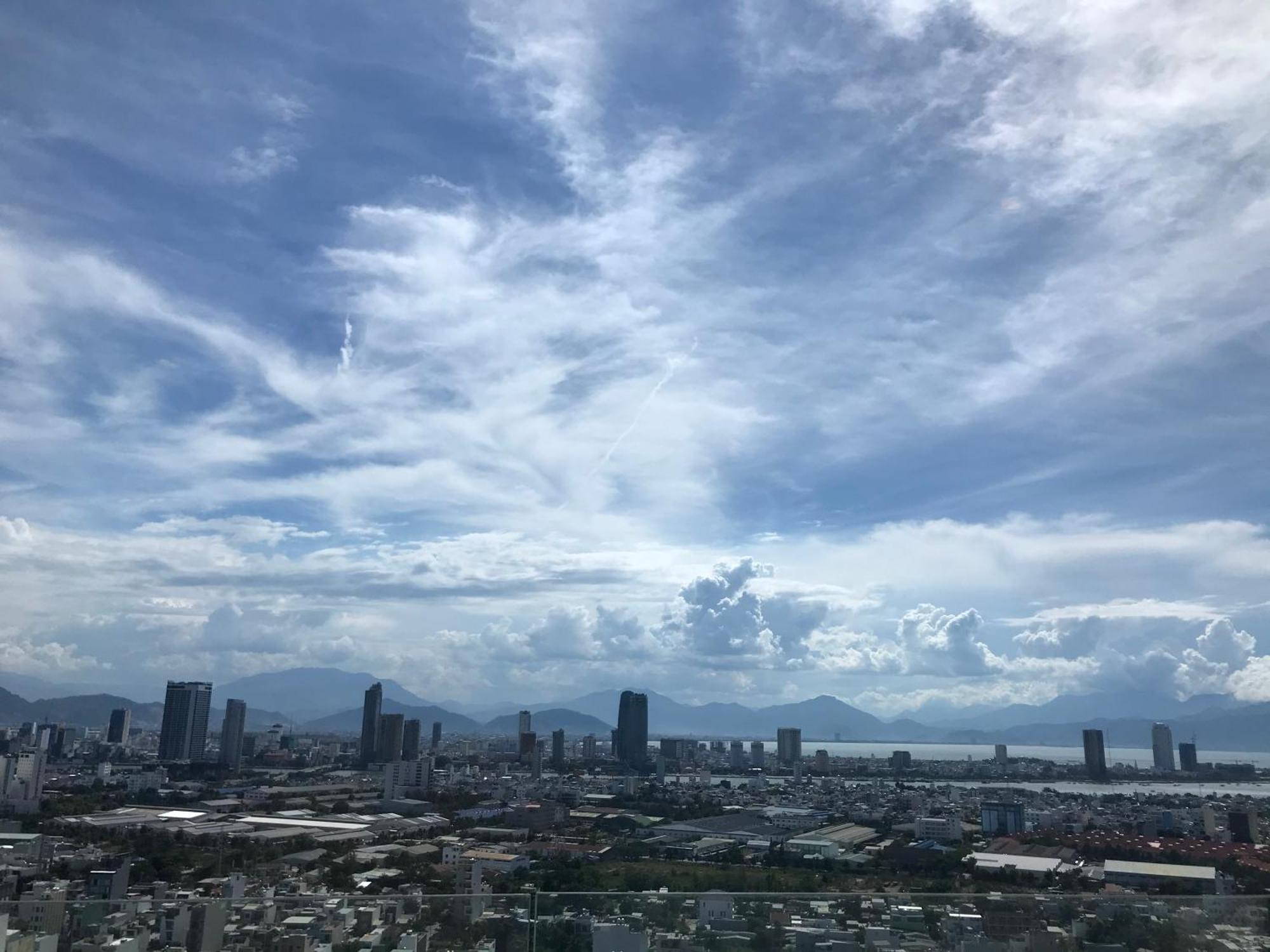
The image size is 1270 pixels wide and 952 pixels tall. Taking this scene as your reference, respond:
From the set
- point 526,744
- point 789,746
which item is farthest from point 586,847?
point 789,746

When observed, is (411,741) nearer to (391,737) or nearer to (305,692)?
(391,737)

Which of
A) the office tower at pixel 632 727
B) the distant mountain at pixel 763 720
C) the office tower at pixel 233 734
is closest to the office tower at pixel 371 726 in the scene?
the office tower at pixel 233 734

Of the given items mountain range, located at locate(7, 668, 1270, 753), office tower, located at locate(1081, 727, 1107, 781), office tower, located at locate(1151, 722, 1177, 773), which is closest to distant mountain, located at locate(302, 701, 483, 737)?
mountain range, located at locate(7, 668, 1270, 753)

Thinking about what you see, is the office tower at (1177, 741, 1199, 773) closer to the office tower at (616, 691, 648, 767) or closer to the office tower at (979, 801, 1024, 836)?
the office tower at (616, 691, 648, 767)

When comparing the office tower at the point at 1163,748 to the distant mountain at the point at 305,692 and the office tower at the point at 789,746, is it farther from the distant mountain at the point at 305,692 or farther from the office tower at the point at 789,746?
the distant mountain at the point at 305,692

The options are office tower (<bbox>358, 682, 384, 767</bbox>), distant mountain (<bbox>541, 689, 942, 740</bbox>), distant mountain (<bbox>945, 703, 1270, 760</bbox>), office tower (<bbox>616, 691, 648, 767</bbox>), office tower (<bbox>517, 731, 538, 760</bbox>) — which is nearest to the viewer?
office tower (<bbox>358, 682, 384, 767</bbox>)

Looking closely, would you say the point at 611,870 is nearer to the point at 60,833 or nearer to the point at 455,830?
the point at 455,830

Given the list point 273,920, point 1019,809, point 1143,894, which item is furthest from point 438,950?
point 1019,809
